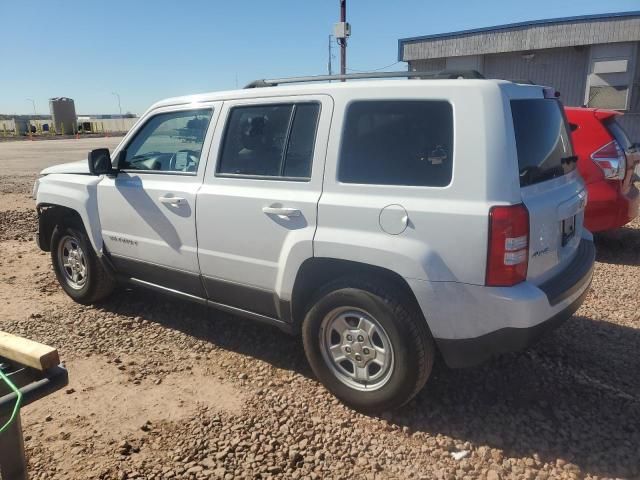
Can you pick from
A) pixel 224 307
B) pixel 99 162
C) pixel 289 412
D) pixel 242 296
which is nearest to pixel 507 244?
pixel 289 412

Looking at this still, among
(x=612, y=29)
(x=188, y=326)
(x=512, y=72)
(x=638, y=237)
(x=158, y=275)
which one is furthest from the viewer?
(x=512, y=72)

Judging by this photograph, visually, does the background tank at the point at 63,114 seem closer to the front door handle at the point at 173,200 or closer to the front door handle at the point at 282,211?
the front door handle at the point at 173,200

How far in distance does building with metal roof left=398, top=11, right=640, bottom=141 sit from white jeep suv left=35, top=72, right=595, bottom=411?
12.0m

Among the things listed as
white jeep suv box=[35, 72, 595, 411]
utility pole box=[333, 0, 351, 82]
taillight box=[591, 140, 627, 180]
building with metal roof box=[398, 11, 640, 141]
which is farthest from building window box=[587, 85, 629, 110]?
white jeep suv box=[35, 72, 595, 411]

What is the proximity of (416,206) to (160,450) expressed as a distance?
1904 millimetres

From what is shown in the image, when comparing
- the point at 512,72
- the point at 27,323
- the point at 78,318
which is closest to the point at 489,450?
the point at 78,318

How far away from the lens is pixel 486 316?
2676 millimetres

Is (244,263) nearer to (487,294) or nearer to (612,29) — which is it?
(487,294)

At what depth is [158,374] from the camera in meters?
3.68

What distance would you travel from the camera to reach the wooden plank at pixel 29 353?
2.02 metres

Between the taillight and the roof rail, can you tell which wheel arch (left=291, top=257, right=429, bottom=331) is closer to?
the roof rail

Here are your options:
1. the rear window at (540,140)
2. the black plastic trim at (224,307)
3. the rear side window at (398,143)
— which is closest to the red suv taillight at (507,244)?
the rear window at (540,140)

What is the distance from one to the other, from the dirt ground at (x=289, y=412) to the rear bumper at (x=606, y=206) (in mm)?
1335

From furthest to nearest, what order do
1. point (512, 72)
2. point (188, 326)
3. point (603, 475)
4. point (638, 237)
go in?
point (512, 72), point (638, 237), point (188, 326), point (603, 475)
